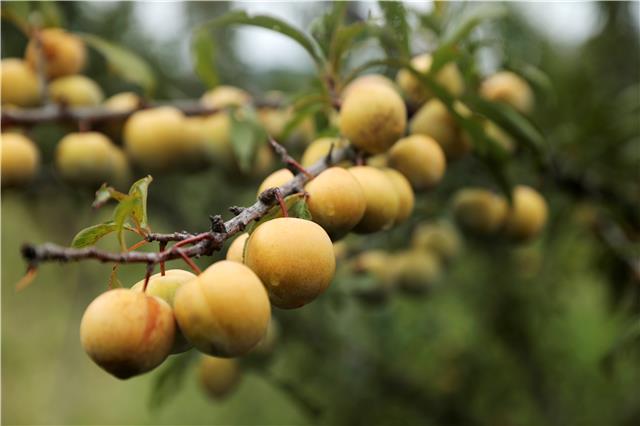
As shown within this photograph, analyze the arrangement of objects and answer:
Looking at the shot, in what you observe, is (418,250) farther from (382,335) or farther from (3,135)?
(3,135)

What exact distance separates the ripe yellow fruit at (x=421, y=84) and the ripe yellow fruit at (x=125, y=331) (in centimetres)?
50

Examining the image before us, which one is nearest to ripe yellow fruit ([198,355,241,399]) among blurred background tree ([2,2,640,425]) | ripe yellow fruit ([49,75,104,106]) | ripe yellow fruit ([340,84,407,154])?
blurred background tree ([2,2,640,425])

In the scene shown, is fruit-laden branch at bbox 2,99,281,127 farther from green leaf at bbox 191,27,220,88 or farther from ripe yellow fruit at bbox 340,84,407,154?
ripe yellow fruit at bbox 340,84,407,154

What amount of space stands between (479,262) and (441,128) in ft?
3.04

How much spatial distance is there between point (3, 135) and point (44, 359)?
1.76 meters

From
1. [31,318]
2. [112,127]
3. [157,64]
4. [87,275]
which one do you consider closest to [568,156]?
[112,127]

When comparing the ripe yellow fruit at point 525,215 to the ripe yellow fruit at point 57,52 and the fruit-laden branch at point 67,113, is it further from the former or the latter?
the ripe yellow fruit at point 57,52

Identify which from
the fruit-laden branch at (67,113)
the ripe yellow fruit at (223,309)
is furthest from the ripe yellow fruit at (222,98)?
the ripe yellow fruit at (223,309)

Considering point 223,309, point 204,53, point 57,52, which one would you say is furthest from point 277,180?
point 57,52

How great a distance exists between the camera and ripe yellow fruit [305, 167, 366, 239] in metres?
0.50

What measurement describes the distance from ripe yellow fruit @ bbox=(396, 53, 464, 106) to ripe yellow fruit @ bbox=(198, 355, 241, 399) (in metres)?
0.54

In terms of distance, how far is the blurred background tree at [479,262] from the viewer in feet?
3.61

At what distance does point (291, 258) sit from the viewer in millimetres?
428

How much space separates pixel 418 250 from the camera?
118 centimetres
